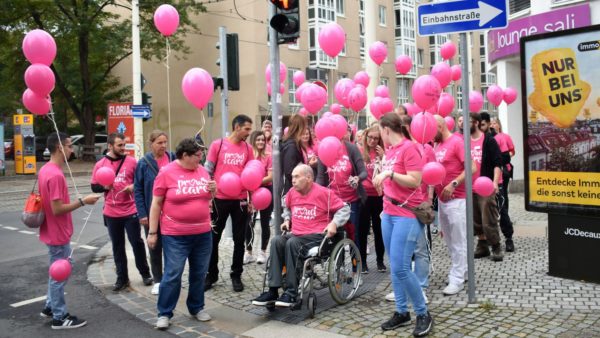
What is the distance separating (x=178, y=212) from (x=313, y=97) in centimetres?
276

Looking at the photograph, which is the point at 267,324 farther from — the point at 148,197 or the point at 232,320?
the point at 148,197

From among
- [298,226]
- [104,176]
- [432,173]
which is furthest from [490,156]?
[104,176]

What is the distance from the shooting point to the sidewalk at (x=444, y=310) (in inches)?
186

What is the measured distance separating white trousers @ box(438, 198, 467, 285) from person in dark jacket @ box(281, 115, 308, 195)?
6.12ft

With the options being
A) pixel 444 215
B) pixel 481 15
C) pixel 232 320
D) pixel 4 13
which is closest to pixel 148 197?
pixel 232 320

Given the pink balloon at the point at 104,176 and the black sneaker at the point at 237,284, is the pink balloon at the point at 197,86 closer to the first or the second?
the pink balloon at the point at 104,176

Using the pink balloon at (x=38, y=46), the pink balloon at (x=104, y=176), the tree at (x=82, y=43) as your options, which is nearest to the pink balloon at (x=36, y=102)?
the pink balloon at (x=38, y=46)

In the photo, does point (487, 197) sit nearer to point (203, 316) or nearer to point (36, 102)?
point (203, 316)

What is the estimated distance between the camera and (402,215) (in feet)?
15.3

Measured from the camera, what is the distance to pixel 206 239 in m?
5.27

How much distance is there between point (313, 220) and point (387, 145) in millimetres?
1146

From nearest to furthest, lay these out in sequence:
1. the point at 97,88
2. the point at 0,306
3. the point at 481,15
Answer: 1. the point at 481,15
2. the point at 0,306
3. the point at 97,88

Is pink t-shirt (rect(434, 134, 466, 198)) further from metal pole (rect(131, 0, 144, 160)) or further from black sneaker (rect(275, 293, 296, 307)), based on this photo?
metal pole (rect(131, 0, 144, 160))

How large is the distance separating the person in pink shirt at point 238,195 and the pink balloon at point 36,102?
5.80 ft
